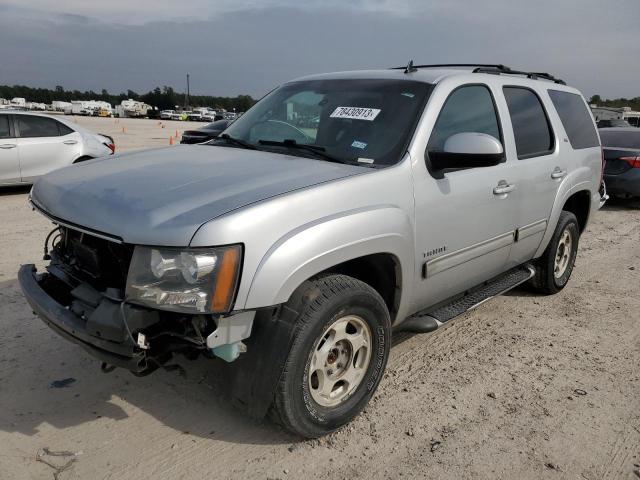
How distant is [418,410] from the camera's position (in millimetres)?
3201

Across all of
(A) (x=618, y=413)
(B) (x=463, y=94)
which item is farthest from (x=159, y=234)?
(A) (x=618, y=413)

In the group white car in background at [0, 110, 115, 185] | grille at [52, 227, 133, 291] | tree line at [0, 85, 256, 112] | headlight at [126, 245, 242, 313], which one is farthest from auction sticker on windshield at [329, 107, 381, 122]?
tree line at [0, 85, 256, 112]

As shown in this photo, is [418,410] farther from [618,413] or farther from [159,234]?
[159,234]

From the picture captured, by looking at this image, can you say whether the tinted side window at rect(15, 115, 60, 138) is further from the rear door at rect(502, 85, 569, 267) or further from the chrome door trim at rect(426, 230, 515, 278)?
the chrome door trim at rect(426, 230, 515, 278)

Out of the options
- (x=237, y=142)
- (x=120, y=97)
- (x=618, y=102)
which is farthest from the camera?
(x=120, y=97)

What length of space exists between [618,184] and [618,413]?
7.87 m

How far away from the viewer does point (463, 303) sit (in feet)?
12.6

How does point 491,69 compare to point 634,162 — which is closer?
point 491,69

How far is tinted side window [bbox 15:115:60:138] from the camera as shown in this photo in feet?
30.8

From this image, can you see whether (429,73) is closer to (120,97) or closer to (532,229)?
(532,229)

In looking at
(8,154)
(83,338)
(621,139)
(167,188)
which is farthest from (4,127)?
(621,139)

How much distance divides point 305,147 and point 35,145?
25.2 ft

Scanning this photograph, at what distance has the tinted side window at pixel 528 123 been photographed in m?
4.14

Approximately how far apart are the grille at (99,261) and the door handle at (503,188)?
2410 millimetres
